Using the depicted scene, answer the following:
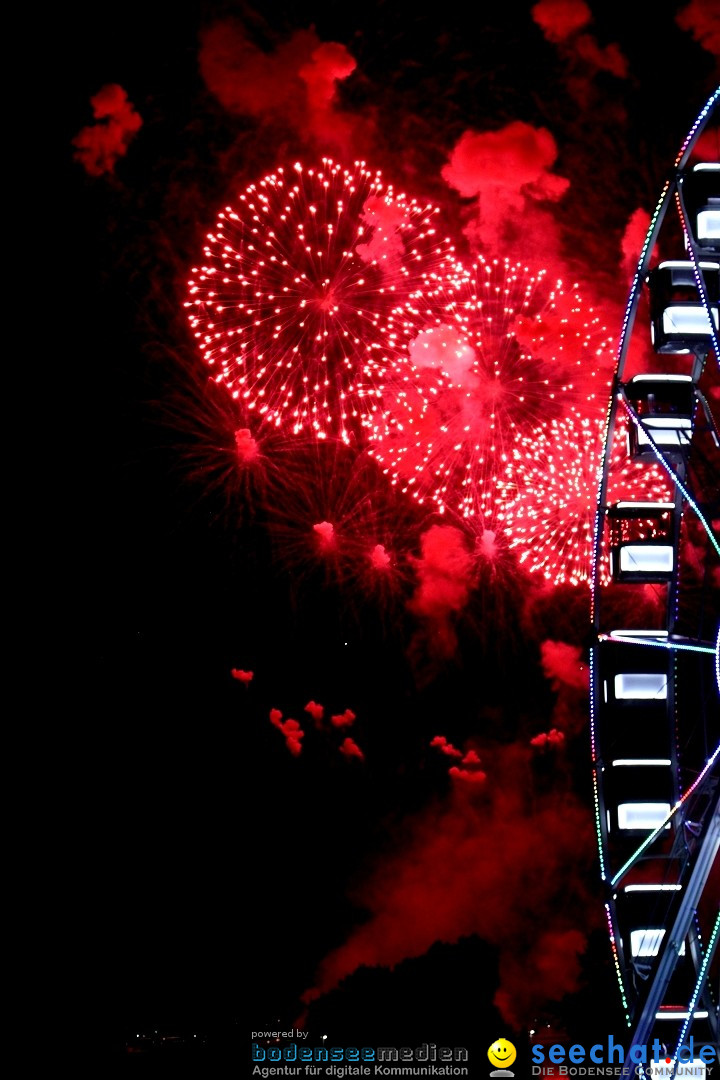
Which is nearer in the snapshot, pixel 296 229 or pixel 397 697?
pixel 296 229

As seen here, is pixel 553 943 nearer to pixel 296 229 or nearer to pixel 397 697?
pixel 397 697

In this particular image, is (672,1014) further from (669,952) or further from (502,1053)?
(502,1053)

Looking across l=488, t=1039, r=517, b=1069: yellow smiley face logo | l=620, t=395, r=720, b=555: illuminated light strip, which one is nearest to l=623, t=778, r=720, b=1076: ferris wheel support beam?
l=620, t=395, r=720, b=555: illuminated light strip

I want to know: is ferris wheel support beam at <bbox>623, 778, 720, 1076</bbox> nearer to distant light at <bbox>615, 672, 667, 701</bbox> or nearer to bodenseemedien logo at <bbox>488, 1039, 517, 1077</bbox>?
distant light at <bbox>615, 672, 667, 701</bbox>

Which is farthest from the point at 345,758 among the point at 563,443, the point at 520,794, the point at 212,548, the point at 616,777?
the point at 616,777

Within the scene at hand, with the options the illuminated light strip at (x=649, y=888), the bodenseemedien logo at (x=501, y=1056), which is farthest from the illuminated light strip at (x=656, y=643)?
the bodenseemedien logo at (x=501, y=1056)

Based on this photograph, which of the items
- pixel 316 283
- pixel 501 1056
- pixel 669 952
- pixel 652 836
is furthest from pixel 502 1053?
pixel 316 283

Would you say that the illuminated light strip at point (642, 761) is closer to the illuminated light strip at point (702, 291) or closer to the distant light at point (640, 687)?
the distant light at point (640, 687)
